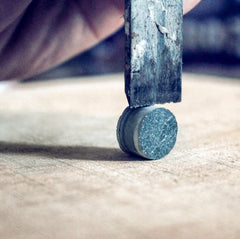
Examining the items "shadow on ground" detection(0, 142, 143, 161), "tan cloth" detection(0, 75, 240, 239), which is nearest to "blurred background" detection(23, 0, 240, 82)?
"tan cloth" detection(0, 75, 240, 239)

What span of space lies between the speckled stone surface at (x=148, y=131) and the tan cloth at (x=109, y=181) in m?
0.03

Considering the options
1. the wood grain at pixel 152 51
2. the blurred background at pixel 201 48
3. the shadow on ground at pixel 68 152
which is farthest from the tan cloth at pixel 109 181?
the blurred background at pixel 201 48

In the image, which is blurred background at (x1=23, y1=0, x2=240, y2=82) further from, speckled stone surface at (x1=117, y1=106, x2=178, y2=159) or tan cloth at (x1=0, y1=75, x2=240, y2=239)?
speckled stone surface at (x1=117, y1=106, x2=178, y2=159)

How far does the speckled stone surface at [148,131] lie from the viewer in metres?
1.14

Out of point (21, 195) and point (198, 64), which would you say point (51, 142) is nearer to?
point (21, 195)

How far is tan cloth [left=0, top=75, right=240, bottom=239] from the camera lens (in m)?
0.77

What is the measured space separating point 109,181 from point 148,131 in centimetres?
19

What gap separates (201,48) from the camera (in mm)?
3568

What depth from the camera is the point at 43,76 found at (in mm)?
3406

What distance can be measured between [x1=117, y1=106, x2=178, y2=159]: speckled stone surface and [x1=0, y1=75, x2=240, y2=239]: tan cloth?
0.10 ft

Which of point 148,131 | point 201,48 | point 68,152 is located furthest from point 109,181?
point 201,48

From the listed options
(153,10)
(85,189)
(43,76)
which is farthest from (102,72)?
(85,189)

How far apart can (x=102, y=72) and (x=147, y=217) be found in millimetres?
2844

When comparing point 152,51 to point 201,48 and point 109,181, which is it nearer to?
point 109,181
